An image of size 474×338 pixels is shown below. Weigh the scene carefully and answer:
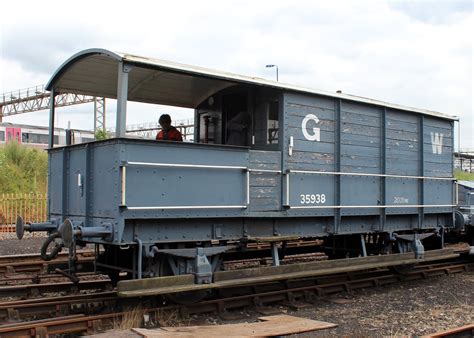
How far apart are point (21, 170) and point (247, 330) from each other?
25.3 metres

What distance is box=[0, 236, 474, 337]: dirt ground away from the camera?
24.0 feet

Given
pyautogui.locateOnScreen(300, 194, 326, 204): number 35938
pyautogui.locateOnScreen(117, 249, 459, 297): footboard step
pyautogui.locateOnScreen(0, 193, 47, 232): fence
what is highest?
pyautogui.locateOnScreen(300, 194, 326, 204): number 35938

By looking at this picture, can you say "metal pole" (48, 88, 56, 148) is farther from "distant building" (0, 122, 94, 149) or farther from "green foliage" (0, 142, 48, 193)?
"distant building" (0, 122, 94, 149)

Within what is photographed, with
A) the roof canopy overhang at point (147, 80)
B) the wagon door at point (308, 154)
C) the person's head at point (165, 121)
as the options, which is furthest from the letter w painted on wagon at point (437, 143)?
the person's head at point (165, 121)

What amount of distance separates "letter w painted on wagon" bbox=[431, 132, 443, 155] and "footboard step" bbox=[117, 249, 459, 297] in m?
2.42

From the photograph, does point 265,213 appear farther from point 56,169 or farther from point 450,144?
point 450,144

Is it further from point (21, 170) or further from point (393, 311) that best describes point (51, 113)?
point (21, 170)

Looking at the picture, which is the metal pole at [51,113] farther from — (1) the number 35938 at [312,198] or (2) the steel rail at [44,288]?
(1) the number 35938 at [312,198]

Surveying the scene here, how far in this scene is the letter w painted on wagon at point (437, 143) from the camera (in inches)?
461

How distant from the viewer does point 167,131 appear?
873cm

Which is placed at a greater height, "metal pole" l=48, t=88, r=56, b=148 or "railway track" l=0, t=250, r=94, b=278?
"metal pole" l=48, t=88, r=56, b=148

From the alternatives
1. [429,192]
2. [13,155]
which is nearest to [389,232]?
[429,192]

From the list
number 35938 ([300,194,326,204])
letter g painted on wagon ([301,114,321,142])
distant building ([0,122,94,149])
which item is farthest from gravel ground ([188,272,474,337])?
distant building ([0,122,94,149])

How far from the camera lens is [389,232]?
1063 centimetres
